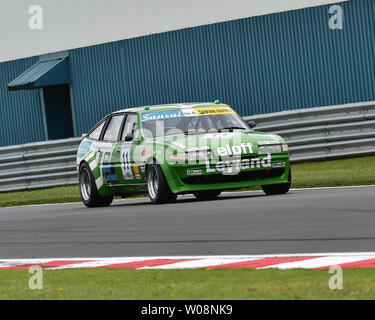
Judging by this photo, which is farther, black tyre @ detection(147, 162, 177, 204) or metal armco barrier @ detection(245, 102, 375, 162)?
metal armco barrier @ detection(245, 102, 375, 162)

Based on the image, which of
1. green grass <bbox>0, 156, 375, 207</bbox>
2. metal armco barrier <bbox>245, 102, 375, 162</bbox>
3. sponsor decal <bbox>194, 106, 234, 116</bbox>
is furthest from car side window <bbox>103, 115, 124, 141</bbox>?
metal armco barrier <bbox>245, 102, 375, 162</bbox>

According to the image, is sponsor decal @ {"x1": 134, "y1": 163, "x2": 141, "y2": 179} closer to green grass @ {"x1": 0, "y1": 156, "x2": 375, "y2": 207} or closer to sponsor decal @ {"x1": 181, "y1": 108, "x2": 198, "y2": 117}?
sponsor decal @ {"x1": 181, "y1": 108, "x2": 198, "y2": 117}

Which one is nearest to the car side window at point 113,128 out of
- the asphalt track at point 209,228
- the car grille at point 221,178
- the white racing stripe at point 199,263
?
the asphalt track at point 209,228

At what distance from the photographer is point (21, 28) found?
30.6 meters

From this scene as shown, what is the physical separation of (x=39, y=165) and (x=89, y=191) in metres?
7.92

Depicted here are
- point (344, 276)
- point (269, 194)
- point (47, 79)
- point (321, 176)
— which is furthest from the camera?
point (47, 79)

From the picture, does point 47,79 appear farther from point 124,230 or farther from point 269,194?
point 124,230

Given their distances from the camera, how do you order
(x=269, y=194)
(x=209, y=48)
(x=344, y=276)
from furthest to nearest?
(x=209, y=48) < (x=269, y=194) < (x=344, y=276)

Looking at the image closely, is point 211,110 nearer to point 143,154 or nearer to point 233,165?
point 143,154

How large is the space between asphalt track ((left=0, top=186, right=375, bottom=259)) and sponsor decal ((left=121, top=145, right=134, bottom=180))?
49 cm

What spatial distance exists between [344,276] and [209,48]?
61.5 feet

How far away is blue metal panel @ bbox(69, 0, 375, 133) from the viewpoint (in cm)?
2338
